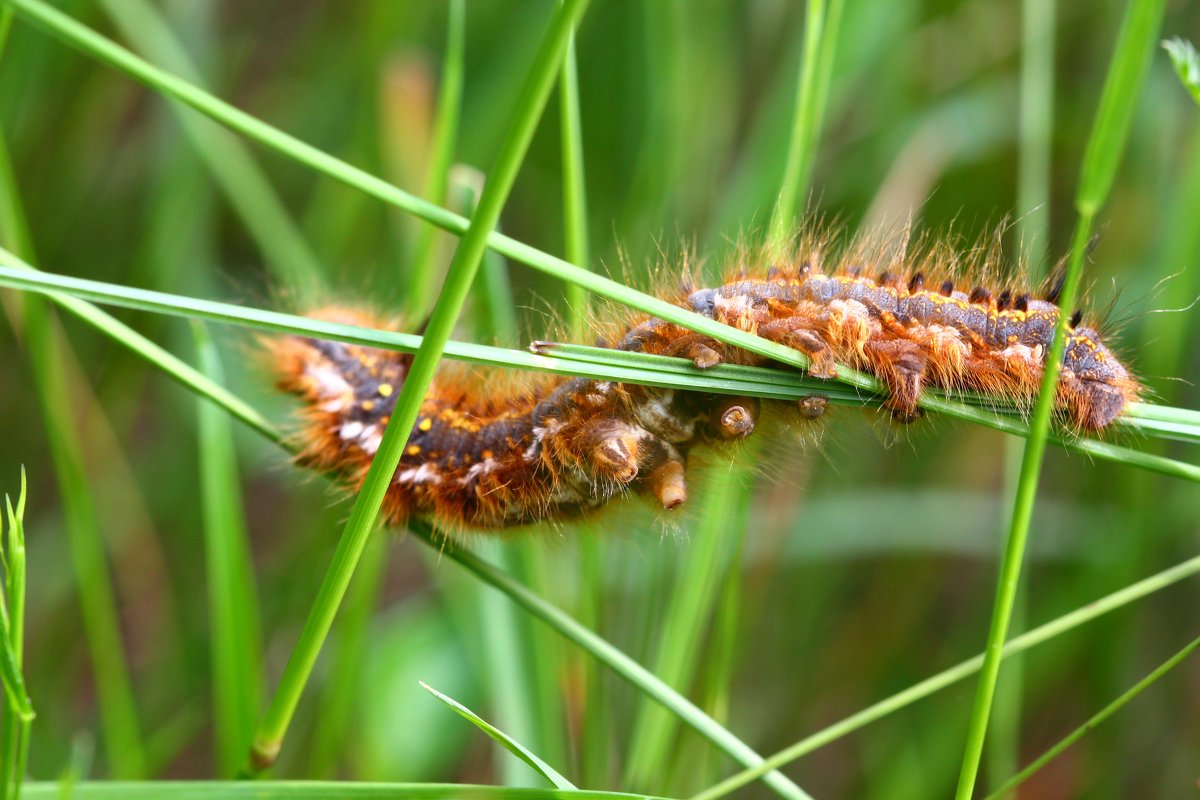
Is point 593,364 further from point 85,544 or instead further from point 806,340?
point 85,544

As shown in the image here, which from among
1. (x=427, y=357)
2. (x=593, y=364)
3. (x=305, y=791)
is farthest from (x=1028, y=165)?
(x=305, y=791)

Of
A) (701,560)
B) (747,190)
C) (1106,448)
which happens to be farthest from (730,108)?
(1106,448)

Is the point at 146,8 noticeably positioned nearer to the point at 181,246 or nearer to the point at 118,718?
the point at 181,246

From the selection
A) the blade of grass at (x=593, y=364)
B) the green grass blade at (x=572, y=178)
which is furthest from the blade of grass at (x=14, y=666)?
the green grass blade at (x=572, y=178)

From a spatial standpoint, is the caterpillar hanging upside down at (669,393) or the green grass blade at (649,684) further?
the caterpillar hanging upside down at (669,393)

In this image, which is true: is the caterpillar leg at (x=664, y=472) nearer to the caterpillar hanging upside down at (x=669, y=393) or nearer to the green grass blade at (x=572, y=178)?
the caterpillar hanging upside down at (x=669, y=393)

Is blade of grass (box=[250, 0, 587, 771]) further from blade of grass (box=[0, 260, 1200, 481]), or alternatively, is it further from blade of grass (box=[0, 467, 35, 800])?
blade of grass (box=[0, 467, 35, 800])

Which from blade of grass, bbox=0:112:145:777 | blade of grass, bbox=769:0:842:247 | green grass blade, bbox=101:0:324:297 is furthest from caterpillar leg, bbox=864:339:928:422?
green grass blade, bbox=101:0:324:297
